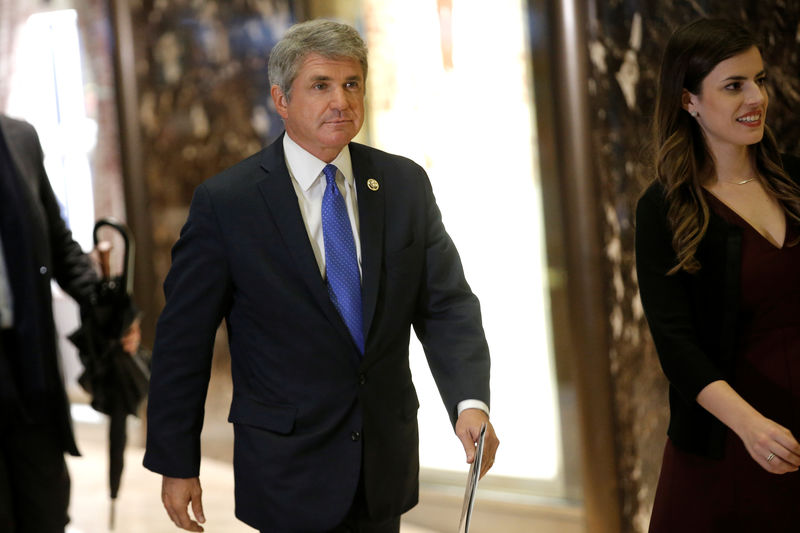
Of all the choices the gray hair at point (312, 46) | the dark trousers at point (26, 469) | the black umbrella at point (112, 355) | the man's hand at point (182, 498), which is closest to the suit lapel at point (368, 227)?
the gray hair at point (312, 46)

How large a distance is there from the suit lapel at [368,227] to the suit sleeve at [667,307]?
0.56 metres

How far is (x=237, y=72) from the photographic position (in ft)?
19.5

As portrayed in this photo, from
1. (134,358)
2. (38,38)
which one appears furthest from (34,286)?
(38,38)

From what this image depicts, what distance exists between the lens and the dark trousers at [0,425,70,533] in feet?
10.0

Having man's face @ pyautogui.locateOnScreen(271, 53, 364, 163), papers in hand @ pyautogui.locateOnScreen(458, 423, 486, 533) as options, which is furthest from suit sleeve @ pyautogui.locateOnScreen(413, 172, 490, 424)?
man's face @ pyautogui.locateOnScreen(271, 53, 364, 163)

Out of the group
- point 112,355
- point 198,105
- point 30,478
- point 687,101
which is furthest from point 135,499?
point 687,101

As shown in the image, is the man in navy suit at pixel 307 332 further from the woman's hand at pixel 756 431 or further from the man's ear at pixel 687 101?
the man's ear at pixel 687 101

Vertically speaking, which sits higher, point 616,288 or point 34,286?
point 34,286

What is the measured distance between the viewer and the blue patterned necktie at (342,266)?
2.23 meters

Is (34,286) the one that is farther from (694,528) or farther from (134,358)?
(694,528)

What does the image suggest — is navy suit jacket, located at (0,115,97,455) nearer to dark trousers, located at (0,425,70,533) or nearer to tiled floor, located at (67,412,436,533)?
dark trousers, located at (0,425,70,533)

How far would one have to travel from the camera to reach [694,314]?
7.19 feet

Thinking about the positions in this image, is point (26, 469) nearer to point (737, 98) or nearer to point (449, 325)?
point (449, 325)

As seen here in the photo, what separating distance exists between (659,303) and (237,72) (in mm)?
4204
